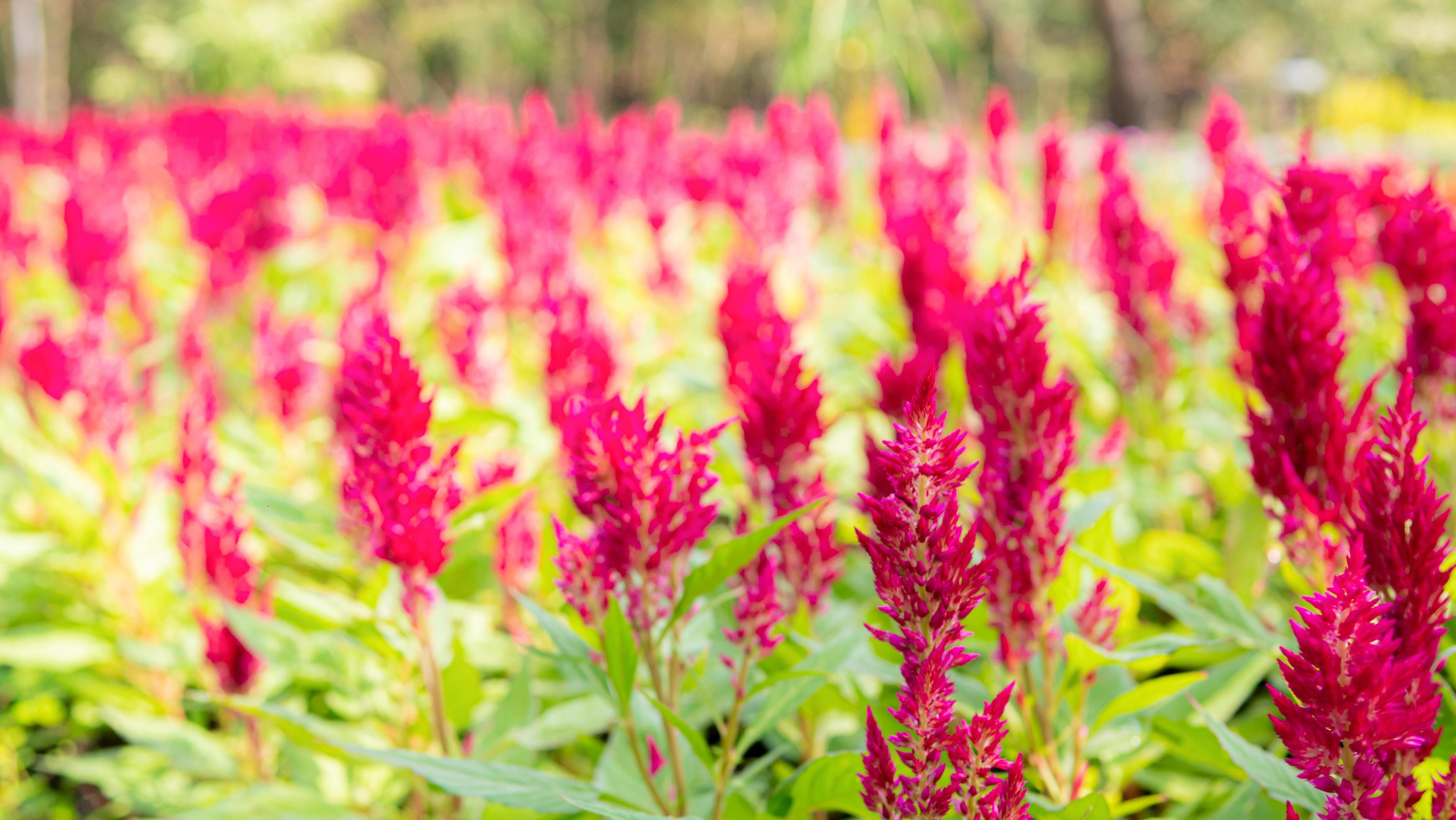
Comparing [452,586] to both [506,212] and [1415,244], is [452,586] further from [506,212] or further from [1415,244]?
[1415,244]

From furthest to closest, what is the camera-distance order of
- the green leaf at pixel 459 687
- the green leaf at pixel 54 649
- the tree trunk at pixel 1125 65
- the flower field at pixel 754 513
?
1. the tree trunk at pixel 1125 65
2. the green leaf at pixel 54 649
3. the green leaf at pixel 459 687
4. the flower field at pixel 754 513

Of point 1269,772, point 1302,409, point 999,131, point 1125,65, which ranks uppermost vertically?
point 1125,65

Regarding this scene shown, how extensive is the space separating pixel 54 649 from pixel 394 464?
180 cm

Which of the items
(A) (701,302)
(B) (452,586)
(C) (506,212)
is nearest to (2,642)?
(B) (452,586)

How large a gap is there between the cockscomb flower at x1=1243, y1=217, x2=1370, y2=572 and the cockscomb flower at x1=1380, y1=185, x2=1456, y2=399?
42 centimetres

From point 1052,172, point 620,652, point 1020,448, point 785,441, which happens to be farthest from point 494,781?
point 1052,172

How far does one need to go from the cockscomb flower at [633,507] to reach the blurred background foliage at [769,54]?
9810 mm

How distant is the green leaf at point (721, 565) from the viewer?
4.38ft

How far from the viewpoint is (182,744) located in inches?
92.7

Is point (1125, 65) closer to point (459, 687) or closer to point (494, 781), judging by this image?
point (459, 687)

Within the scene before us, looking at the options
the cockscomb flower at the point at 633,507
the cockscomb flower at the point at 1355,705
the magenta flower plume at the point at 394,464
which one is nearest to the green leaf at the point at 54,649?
the magenta flower plume at the point at 394,464

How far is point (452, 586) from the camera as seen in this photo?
2834 mm

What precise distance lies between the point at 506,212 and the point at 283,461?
1227 millimetres

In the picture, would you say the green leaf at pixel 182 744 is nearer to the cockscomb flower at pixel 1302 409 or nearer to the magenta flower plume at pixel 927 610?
the magenta flower plume at pixel 927 610
